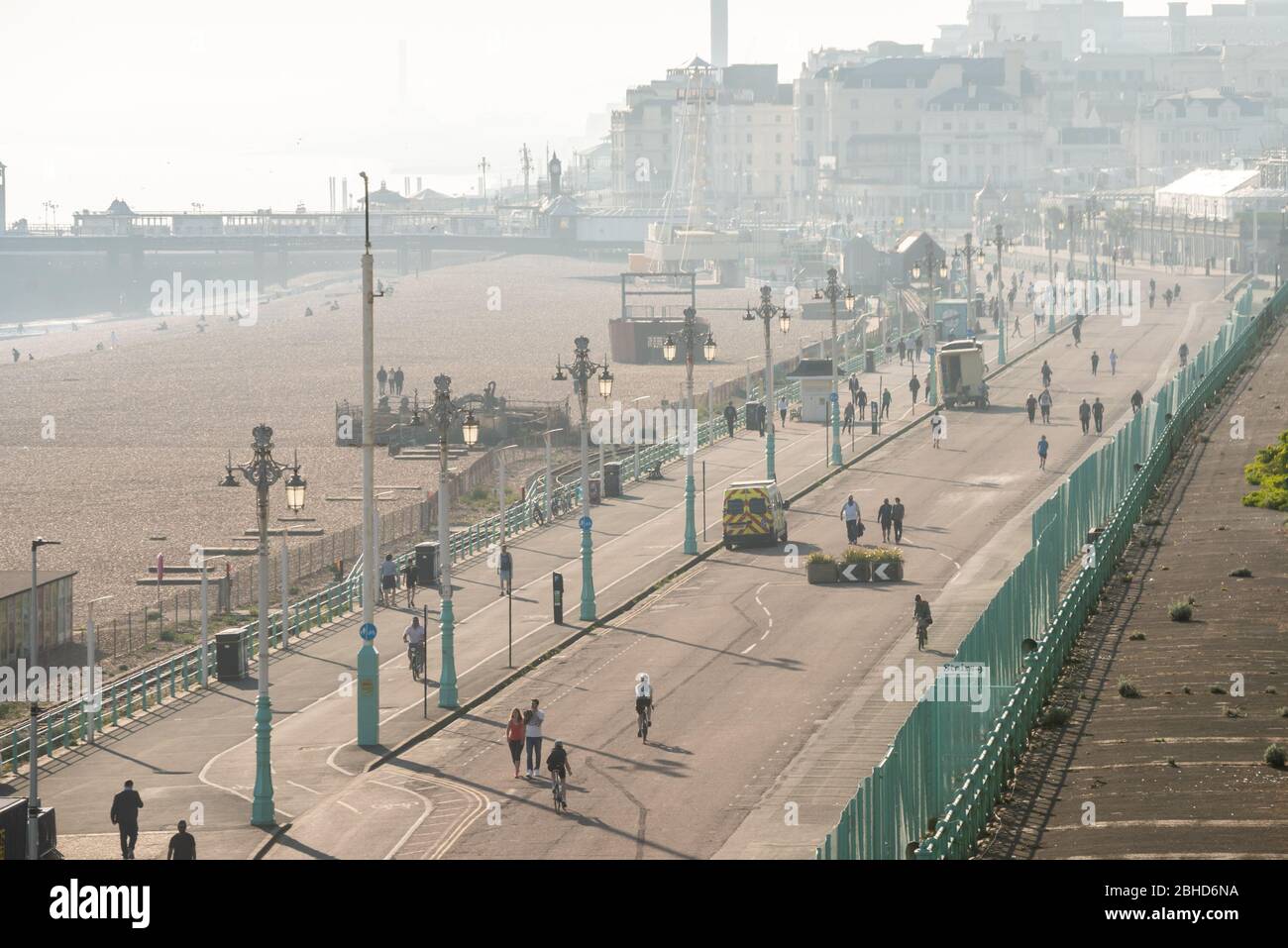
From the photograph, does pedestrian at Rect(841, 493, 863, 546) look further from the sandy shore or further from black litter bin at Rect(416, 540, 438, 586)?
the sandy shore

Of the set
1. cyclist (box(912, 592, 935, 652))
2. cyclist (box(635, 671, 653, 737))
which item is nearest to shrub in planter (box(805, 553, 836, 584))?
cyclist (box(912, 592, 935, 652))

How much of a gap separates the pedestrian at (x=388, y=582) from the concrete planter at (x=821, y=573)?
977 centimetres

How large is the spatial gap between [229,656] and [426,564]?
10.1m

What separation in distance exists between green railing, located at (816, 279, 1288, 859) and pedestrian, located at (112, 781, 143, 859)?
10.7 metres

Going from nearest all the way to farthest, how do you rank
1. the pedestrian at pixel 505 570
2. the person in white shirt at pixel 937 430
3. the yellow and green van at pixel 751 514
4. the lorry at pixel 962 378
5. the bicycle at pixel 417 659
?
the bicycle at pixel 417 659 < the pedestrian at pixel 505 570 < the yellow and green van at pixel 751 514 < the person in white shirt at pixel 937 430 < the lorry at pixel 962 378

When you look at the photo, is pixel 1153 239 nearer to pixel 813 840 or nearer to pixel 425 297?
pixel 425 297

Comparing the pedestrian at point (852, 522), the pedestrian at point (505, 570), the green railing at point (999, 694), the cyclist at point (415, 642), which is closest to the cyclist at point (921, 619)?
the green railing at point (999, 694)

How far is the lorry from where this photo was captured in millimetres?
81750

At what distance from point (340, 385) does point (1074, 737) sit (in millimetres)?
87588

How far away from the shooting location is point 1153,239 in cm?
16288

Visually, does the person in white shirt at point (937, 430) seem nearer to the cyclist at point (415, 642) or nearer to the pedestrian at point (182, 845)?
the cyclist at point (415, 642)

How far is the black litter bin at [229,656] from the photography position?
41281 mm
